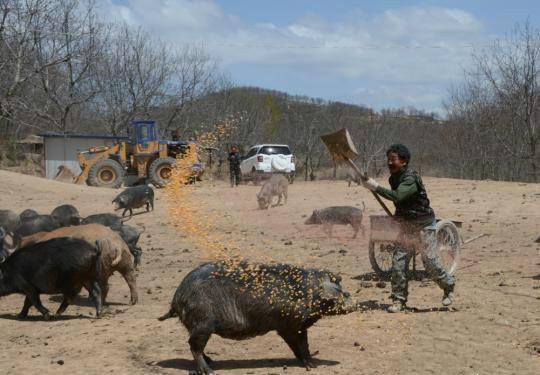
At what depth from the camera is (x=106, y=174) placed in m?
27.8

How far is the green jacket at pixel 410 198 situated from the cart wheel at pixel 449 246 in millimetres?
1437

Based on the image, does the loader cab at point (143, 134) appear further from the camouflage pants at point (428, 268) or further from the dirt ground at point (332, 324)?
the camouflage pants at point (428, 268)

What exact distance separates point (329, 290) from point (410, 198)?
7.05 ft

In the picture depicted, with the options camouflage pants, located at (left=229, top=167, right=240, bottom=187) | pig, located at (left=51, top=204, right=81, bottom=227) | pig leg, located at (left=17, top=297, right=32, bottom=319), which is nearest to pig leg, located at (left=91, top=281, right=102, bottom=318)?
pig leg, located at (left=17, top=297, right=32, bottom=319)

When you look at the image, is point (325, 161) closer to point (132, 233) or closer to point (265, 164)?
point (265, 164)

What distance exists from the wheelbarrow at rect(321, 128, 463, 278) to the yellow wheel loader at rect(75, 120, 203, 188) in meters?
17.4

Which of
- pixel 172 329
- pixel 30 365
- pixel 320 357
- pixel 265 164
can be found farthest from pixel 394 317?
pixel 265 164

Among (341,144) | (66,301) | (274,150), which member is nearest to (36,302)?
(66,301)

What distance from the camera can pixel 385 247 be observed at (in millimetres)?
9883

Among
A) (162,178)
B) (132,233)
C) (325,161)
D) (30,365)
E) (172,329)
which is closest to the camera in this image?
(30,365)

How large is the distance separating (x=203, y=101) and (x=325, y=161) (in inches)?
321

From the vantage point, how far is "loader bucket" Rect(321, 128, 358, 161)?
7941 millimetres

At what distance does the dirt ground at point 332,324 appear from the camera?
6.50 m

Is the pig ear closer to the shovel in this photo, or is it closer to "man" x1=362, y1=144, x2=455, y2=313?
the shovel
